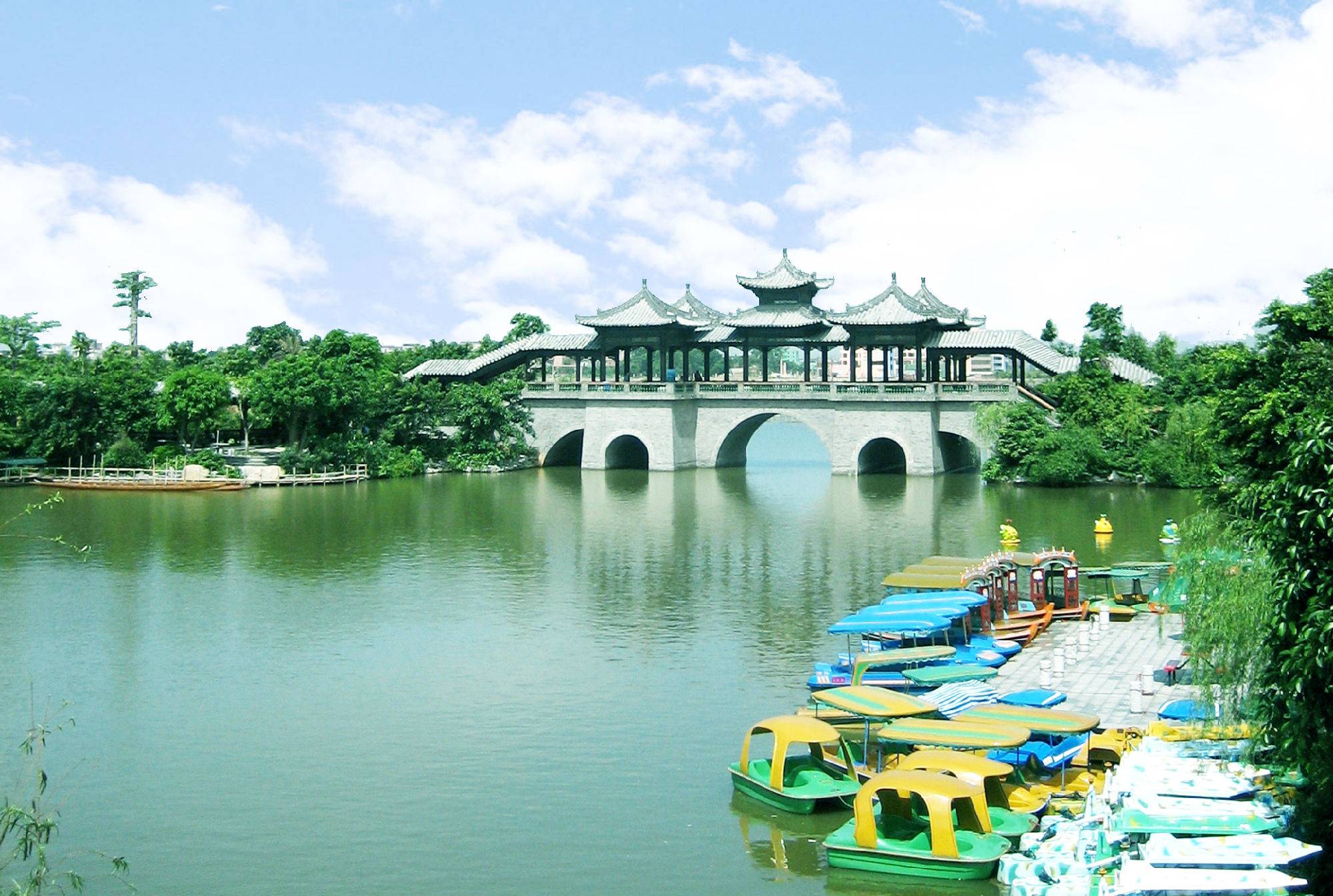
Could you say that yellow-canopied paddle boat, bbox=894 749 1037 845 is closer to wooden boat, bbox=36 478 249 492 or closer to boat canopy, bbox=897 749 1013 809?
boat canopy, bbox=897 749 1013 809

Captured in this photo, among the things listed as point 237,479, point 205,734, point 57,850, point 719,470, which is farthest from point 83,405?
point 57,850

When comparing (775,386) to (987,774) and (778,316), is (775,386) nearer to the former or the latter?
(778,316)

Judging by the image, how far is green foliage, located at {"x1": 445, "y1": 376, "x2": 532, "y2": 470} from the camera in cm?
5334

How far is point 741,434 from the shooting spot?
2210 inches

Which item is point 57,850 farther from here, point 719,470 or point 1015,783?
point 719,470

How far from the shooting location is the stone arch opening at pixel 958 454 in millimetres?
50281

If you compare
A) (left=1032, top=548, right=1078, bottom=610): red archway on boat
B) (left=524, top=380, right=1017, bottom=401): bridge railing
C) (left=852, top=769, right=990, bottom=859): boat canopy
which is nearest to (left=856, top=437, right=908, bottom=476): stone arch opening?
(left=524, top=380, right=1017, bottom=401): bridge railing

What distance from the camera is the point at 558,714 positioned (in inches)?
695

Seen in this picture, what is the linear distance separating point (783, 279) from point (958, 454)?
967 centimetres

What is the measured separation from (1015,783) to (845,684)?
13.4 ft

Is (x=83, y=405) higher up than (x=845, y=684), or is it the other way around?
(x=83, y=405)

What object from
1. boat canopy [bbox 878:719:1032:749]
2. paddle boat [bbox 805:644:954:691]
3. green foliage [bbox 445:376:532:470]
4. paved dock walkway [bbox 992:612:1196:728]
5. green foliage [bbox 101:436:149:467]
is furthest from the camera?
green foliage [bbox 445:376:532:470]

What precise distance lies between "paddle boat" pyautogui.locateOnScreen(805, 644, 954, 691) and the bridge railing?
29.6 meters

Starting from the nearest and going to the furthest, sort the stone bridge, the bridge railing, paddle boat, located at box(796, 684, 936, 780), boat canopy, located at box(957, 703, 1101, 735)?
boat canopy, located at box(957, 703, 1101, 735), paddle boat, located at box(796, 684, 936, 780), the bridge railing, the stone bridge
